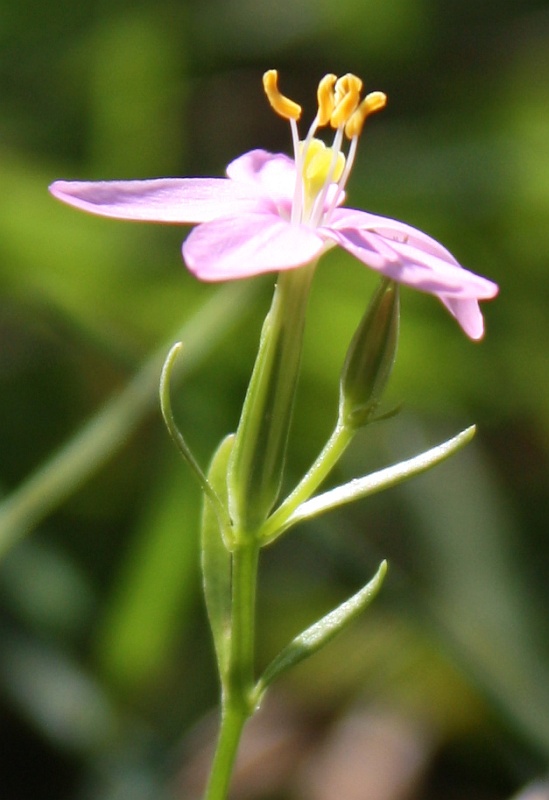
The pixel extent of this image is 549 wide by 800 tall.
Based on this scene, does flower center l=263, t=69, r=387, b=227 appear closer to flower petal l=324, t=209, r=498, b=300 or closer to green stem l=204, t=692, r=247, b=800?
flower petal l=324, t=209, r=498, b=300

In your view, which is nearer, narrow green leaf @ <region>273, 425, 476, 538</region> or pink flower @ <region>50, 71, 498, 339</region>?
pink flower @ <region>50, 71, 498, 339</region>

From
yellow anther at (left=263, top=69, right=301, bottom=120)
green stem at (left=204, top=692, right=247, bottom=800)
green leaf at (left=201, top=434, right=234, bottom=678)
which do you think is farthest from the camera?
yellow anther at (left=263, top=69, right=301, bottom=120)

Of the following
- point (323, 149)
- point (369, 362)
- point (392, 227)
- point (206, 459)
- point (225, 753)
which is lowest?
point (225, 753)

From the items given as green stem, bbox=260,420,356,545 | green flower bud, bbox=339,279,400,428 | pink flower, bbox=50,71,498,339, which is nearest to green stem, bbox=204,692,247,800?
green stem, bbox=260,420,356,545

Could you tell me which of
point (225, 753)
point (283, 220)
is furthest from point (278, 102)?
point (225, 753)

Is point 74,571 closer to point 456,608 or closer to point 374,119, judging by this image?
point 456,608

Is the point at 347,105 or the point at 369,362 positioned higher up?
the point at 347,105

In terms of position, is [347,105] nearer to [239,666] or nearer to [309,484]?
[309,484]

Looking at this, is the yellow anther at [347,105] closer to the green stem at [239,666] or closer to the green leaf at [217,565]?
the green leaf at [217,565]
